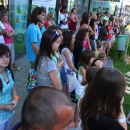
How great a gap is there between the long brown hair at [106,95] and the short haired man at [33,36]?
1829 millimetres

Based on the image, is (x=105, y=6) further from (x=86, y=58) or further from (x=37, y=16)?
(x=86, y=58)

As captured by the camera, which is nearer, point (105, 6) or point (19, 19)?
point (19, 19)

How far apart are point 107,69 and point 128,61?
701 centimetres

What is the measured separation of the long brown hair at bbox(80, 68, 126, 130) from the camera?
64.7 inches

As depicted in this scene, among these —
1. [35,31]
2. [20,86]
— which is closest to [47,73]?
[35,31]

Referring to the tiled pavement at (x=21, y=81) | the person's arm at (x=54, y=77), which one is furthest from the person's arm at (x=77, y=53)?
the person's arm at (x=54, y=77)

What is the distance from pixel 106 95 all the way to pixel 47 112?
0.82 meters

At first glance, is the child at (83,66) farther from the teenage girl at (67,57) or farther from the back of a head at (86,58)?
the teenage girl at (67,57)

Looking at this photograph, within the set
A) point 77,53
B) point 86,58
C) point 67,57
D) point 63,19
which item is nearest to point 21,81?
point 77,53

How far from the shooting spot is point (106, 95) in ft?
5.43

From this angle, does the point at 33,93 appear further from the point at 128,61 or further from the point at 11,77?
the point at 128,61

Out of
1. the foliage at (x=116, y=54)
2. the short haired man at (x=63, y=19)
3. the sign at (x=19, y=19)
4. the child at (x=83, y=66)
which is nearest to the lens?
the child at (x=83, y=66)

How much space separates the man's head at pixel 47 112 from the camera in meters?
0.95

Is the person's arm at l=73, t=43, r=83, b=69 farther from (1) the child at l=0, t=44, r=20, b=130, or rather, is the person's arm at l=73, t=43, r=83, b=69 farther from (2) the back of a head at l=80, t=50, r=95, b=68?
(1) the child at l=0, t=44, r=20, b=130
